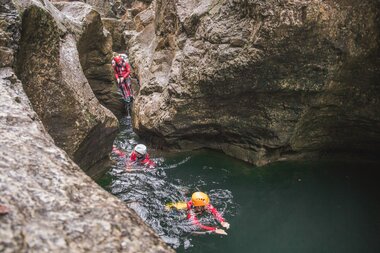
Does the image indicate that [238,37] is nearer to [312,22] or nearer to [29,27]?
[312,22]

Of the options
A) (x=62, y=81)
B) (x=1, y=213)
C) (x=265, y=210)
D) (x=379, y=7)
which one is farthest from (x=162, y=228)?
(x=379, y=7)

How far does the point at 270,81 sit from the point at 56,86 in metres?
5.72

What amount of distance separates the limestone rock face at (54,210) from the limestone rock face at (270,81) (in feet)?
23.3

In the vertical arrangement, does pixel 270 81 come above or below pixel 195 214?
above

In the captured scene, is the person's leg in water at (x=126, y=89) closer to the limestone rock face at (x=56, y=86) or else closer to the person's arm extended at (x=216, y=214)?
the limestone rock face at (x=56, y=86)

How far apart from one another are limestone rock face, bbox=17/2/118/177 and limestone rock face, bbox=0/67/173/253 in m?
4.27

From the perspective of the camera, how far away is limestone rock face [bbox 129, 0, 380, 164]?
895 centimetres

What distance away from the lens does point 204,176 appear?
1097cm

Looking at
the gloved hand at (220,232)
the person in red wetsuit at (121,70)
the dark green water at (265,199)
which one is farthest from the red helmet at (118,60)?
the gloved hand at (220,232)

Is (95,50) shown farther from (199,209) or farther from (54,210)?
(54,210)

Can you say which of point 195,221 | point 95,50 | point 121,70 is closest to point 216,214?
point 195,221

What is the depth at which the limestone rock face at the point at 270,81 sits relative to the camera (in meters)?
8.95

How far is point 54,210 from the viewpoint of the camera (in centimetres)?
300

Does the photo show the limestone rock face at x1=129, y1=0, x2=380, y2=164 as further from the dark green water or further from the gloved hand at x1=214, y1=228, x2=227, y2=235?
the gloved hand at x1=214, y1=228, x2=227, y2=235
